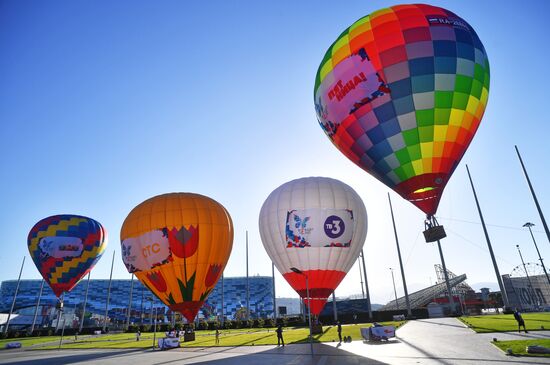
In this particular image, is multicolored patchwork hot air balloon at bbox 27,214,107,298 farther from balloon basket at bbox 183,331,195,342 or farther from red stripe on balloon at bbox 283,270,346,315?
red stripe on balloon at bbox 283,270,346,315

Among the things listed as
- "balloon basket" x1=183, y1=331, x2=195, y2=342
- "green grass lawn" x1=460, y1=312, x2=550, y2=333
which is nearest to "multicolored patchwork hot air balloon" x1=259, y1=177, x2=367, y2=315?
Answer: "green grass lawn" x1=460, y1=312, x2=550, y2=333

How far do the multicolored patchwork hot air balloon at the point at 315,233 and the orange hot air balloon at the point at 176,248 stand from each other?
→ 5.01 m

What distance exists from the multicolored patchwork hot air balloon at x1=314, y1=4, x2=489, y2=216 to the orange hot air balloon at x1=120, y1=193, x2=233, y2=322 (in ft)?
51.2

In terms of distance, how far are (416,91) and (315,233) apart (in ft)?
41.6

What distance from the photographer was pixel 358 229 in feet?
87.4

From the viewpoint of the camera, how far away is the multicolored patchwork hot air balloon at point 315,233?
2483 cm

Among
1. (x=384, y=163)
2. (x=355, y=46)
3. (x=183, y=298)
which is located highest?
(x=355, y=46)

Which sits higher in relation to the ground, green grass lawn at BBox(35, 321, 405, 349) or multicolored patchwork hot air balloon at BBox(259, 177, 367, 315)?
multicolored patchwork hot air balloon at BBox(259, 177, 367, 315)

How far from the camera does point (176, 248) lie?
26.0m

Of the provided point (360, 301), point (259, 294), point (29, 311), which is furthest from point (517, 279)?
point (29, 311)

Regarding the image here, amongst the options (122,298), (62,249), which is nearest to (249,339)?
(62,249)

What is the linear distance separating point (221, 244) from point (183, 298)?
5.32 metres

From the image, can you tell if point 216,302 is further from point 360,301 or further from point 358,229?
point 358,229

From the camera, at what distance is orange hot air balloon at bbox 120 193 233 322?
26016 millimetres
